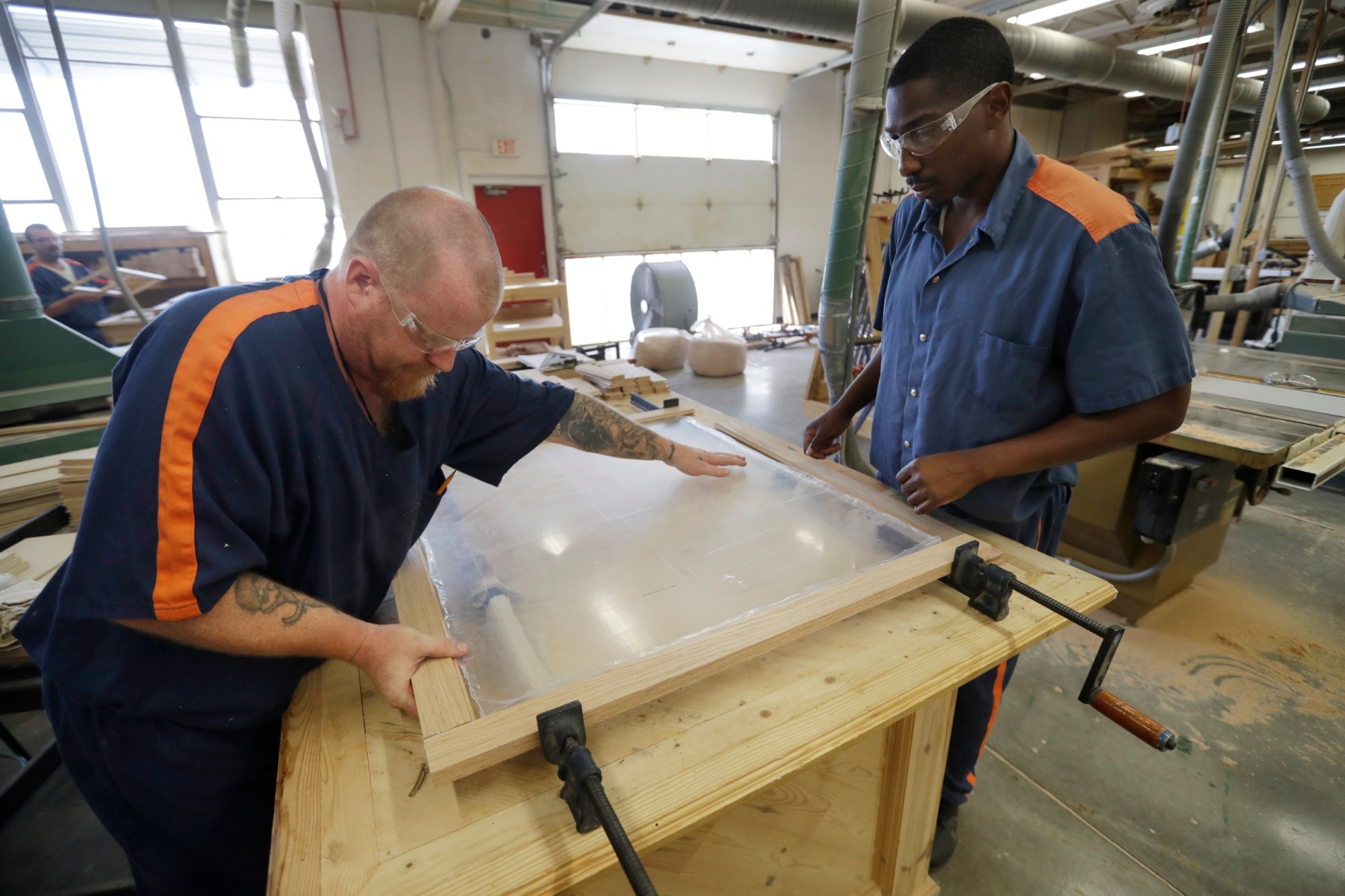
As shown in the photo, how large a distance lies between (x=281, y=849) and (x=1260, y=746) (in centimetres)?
261

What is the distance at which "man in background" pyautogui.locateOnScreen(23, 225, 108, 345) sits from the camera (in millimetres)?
3641

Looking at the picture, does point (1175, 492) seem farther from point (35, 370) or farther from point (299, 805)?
point (35, 370)

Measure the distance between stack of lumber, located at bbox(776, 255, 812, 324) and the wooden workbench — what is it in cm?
813

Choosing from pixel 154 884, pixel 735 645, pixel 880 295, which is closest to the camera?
pixel 735 645

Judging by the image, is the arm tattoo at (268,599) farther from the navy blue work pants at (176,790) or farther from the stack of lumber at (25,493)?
the stack of lumber at (25,493)

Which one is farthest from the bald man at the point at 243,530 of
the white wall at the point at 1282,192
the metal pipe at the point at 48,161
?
the white wall at the point at 1282,192

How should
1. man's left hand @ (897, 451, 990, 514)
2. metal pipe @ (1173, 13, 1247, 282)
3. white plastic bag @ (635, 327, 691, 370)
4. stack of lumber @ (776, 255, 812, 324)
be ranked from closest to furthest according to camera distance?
man's left hand @ (897, 451, 990, 514) < metal pipe @ (1173, 13, 1247, 282) < white plastic bag @ (635, 327, 691, 370) < stack of lumber @ (776, 255, 812, 324)

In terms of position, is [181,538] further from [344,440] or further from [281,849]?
[281,849]

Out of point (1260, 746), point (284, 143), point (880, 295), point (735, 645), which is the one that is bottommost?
point (1260, 746)

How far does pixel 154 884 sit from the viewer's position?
103 cm

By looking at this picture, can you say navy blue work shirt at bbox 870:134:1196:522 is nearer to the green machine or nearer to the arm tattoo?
A: the arm tattoo

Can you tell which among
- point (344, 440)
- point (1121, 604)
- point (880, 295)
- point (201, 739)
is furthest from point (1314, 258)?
point (201, 739)

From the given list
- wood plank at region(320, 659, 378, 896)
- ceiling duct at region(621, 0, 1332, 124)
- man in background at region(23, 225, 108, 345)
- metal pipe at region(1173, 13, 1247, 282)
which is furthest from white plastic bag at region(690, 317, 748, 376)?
wood plank at region(320, 659, 378, 896)

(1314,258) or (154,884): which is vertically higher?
(1314,258)
